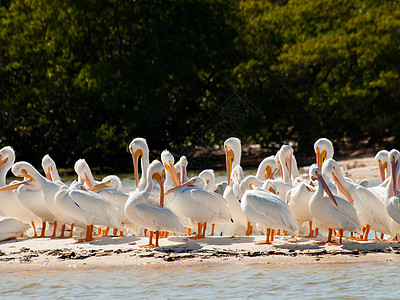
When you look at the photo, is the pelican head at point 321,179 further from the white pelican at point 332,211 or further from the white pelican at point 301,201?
the white pelican at point 301,201

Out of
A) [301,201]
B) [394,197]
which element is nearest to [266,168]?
[301,201]

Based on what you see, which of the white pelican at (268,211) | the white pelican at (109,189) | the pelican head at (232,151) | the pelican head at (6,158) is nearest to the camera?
the white pelican at (268,211)

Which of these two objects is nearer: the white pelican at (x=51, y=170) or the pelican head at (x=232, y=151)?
the white pelican at (x=51, y=170)

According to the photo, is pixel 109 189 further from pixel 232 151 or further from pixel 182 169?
pixel 232 151

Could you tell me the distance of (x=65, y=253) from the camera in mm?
7410

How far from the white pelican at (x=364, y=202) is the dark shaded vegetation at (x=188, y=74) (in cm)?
1198

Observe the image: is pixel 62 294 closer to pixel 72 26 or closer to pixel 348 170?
pixel 348 170

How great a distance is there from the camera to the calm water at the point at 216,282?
6.03m

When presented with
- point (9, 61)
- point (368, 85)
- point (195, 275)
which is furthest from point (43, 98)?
point (195, 275)

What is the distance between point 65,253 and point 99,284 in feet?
3.77

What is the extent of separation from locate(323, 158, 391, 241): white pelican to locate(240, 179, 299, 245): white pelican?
0.84 meters

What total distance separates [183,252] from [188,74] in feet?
44.4

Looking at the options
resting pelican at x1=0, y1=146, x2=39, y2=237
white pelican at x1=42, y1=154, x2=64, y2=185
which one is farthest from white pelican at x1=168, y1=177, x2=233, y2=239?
white pelican at x1=42, y1=154, x2=64, y2=185

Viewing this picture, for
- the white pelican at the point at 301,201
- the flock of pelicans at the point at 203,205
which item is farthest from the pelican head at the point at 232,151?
the white pelican at the point at 301,201
